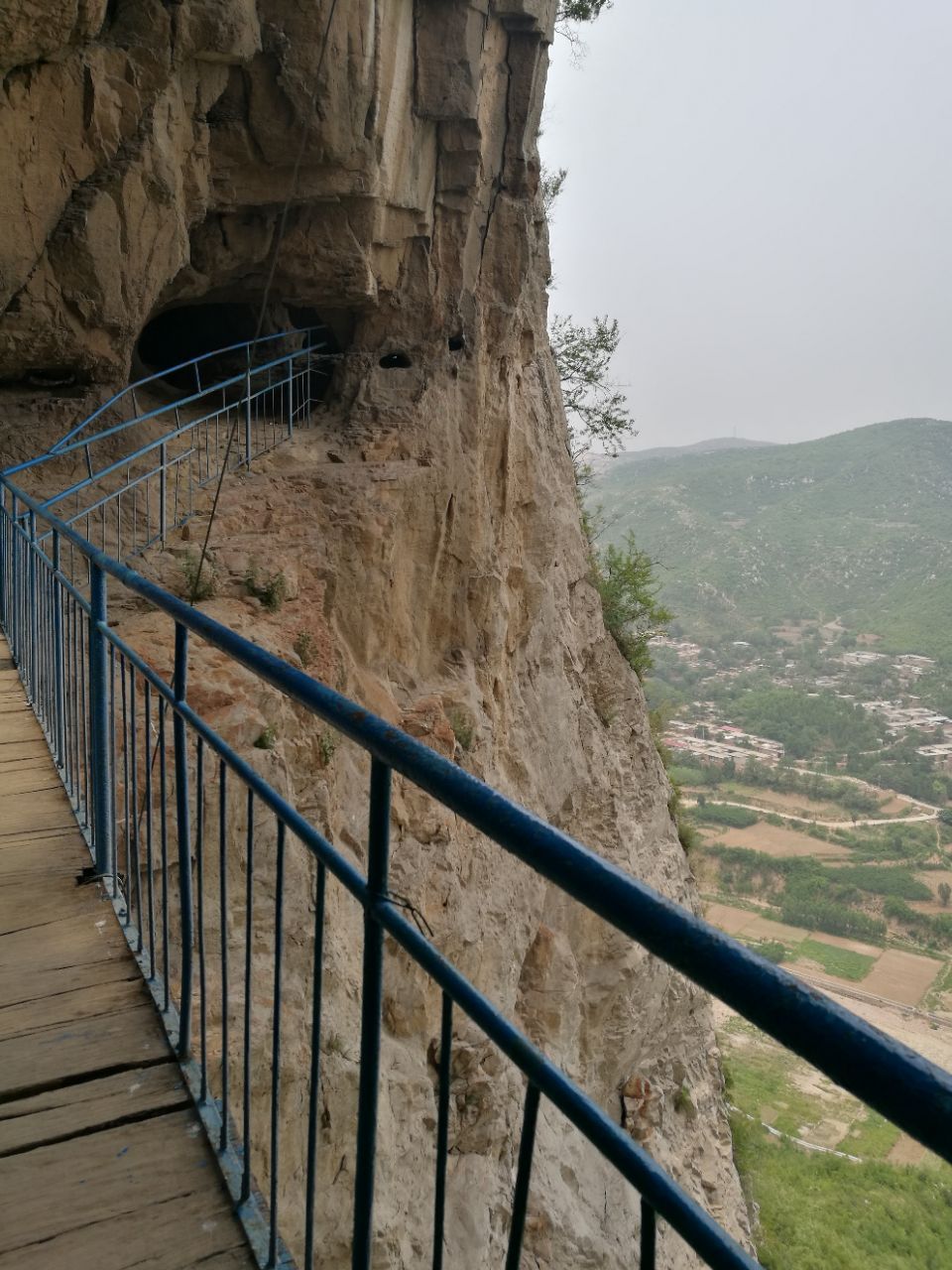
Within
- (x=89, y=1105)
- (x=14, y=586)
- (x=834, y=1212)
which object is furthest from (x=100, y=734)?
(x=834, y=1212)

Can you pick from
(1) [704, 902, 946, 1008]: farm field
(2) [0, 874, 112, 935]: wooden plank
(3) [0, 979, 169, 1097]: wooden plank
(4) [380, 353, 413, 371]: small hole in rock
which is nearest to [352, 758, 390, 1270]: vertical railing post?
(3) [0, 979, 169, 1097]: wooden plank

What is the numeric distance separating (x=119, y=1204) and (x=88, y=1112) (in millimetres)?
323

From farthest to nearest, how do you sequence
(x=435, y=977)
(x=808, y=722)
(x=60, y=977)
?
(x=808, y=722)
(x=60, y=977)
(x=435, y=977)

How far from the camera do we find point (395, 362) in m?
11.4

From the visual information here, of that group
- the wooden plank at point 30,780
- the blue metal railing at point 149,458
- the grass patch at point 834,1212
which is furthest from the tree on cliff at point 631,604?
the wooden plank at point 30,780

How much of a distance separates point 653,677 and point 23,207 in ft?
217

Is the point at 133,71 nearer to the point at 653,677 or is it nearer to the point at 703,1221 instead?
the point at 703,1221

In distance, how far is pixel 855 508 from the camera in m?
93.4

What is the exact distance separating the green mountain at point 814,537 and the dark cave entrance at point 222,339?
58.0 m

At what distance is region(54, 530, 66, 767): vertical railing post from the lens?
434cm

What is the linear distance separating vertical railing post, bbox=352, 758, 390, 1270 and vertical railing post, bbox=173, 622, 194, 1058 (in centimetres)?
103

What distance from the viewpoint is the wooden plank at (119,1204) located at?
5.92 feet

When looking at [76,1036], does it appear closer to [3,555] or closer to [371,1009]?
[371,1009]

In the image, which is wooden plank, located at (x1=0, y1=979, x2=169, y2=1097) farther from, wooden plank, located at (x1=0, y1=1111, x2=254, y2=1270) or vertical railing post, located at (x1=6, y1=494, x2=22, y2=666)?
vertical railing post, located at (x1=6, y1=494, x2=22, y2=666)
